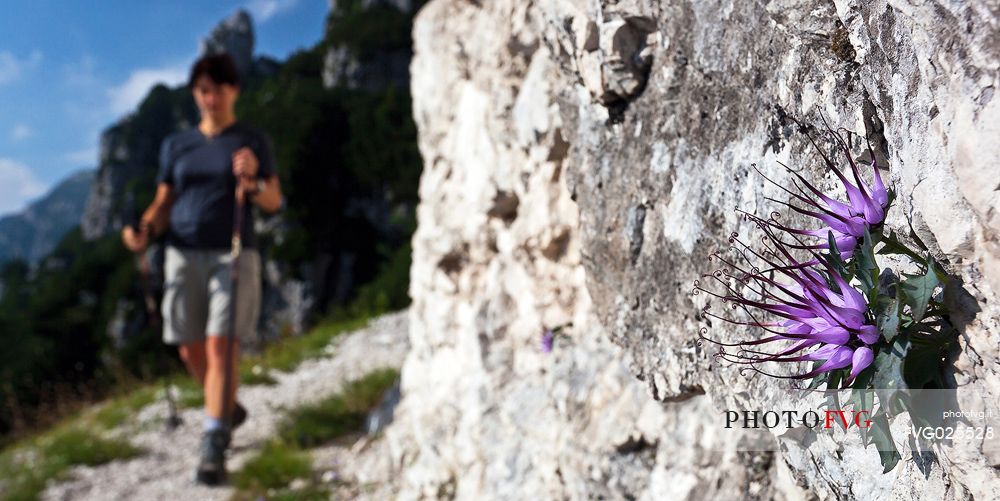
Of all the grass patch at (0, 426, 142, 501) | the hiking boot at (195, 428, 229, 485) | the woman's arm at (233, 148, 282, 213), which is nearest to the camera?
the hiking boot at (195, 428, 229, 485)

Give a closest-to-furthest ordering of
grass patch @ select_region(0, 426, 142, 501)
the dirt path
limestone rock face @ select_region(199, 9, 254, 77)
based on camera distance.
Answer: the dirt path → grass patch @ select_region(0, 426, 142, 501) → limestone rock face @ select_region(199, 9, 254, 77)

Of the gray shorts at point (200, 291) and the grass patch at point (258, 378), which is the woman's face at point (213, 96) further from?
the grass patch at point (258, 378)

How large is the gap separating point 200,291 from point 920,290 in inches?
199

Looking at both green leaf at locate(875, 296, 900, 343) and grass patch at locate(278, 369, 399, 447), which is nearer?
green leaf at locate(875, 296, 900, 343)

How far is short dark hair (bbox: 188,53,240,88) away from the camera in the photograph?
16.9 feet

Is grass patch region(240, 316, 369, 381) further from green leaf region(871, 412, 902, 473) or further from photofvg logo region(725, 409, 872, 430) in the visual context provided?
green leaf region(871, 412, 902, 473)

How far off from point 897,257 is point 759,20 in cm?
77

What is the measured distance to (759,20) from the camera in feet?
5.89

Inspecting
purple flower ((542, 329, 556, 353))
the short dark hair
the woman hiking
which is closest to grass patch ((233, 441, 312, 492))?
the woman hiking

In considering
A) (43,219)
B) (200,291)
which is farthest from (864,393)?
(43,219)

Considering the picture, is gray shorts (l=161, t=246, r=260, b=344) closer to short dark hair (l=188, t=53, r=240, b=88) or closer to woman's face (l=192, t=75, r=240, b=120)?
woman's face (l=192, t=75, r=240, b=120)

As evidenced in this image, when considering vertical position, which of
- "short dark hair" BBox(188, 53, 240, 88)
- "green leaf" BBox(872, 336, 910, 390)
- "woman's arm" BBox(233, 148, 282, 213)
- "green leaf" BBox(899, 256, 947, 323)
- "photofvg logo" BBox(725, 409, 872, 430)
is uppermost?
"short dark hair" BBox(188, 53, 240, 88)

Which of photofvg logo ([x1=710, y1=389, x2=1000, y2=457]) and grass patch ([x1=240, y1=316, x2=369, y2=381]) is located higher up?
photofvg logo ([x1=710, y1=389, x2=1000, y2=457])

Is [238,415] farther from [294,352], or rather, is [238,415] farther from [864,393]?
[864,393]
